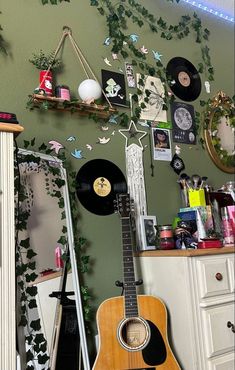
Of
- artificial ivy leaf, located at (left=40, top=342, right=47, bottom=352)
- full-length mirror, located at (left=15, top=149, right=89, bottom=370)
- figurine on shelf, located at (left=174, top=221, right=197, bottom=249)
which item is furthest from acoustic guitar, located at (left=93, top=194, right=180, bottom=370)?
figurine on shelf, located at (left=174, top=221, right=197, bottom=249)

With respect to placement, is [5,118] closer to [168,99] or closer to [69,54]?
[69,54]

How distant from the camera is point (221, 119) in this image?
2.44m

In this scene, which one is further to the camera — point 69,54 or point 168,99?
point 168,99

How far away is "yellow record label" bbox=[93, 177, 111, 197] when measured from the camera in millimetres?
1769

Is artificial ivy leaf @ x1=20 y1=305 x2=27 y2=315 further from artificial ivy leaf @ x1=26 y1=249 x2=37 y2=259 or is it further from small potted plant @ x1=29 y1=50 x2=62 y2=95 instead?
small potted plant @ x1=29 y1=50 x2=62 y2=95

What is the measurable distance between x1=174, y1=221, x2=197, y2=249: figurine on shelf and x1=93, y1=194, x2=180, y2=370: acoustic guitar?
12.8 inches

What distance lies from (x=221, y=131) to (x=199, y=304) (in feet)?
4.50

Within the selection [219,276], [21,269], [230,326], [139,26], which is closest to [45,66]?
[139,26]

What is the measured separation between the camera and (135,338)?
144cm

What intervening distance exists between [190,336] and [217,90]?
174 centimetres

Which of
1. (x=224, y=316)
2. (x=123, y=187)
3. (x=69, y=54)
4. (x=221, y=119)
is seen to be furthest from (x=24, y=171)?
(x=221, y=119)

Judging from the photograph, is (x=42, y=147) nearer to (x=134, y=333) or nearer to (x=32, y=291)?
(x=32, y=291)

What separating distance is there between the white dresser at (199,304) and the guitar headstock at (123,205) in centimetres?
26

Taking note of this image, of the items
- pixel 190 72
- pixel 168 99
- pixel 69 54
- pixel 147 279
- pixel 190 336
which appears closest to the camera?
pixel 190 336
